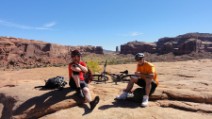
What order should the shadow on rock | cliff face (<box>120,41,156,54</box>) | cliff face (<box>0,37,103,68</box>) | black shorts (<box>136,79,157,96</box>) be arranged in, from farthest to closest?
cliff face (<box>120,41,156,54</box>)
cliff face (<box>0,37,103,68</box>)
black shorts (<box>136,79,157,96</box>)
the shadow on rock

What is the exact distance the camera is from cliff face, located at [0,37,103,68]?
66.1 meters

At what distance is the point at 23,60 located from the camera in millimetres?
66750

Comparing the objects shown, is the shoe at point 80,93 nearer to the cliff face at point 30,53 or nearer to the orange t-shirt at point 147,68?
the orange t-shirt at point 147,68

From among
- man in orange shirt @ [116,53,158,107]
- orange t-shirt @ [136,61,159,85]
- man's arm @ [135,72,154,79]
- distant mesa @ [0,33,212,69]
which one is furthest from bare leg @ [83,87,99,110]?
distant mesa @ [0,33,212,69]

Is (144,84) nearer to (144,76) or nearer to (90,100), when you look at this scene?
(144,76)

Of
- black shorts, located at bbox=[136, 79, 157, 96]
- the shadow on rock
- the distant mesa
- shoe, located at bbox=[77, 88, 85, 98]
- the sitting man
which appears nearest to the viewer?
the shadow on rock

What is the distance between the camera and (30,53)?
271 feet

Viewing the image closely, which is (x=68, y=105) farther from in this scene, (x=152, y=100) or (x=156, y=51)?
(x=156, y=51)

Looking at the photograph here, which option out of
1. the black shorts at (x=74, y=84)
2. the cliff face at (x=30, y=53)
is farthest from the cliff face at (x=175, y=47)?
the black shorts at (x=74, y=84)

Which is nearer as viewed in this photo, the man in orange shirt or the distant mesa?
the man in orange shirt

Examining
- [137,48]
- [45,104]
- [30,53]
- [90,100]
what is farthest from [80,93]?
[137,48]

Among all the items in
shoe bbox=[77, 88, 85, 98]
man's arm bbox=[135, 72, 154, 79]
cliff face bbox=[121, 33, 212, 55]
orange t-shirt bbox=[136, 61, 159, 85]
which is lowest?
shoe bbox=[77, 88, 85, 98]

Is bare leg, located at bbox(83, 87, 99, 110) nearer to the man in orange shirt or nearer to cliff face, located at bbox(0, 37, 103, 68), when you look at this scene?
the man in orange shirt

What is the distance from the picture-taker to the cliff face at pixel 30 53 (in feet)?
217
